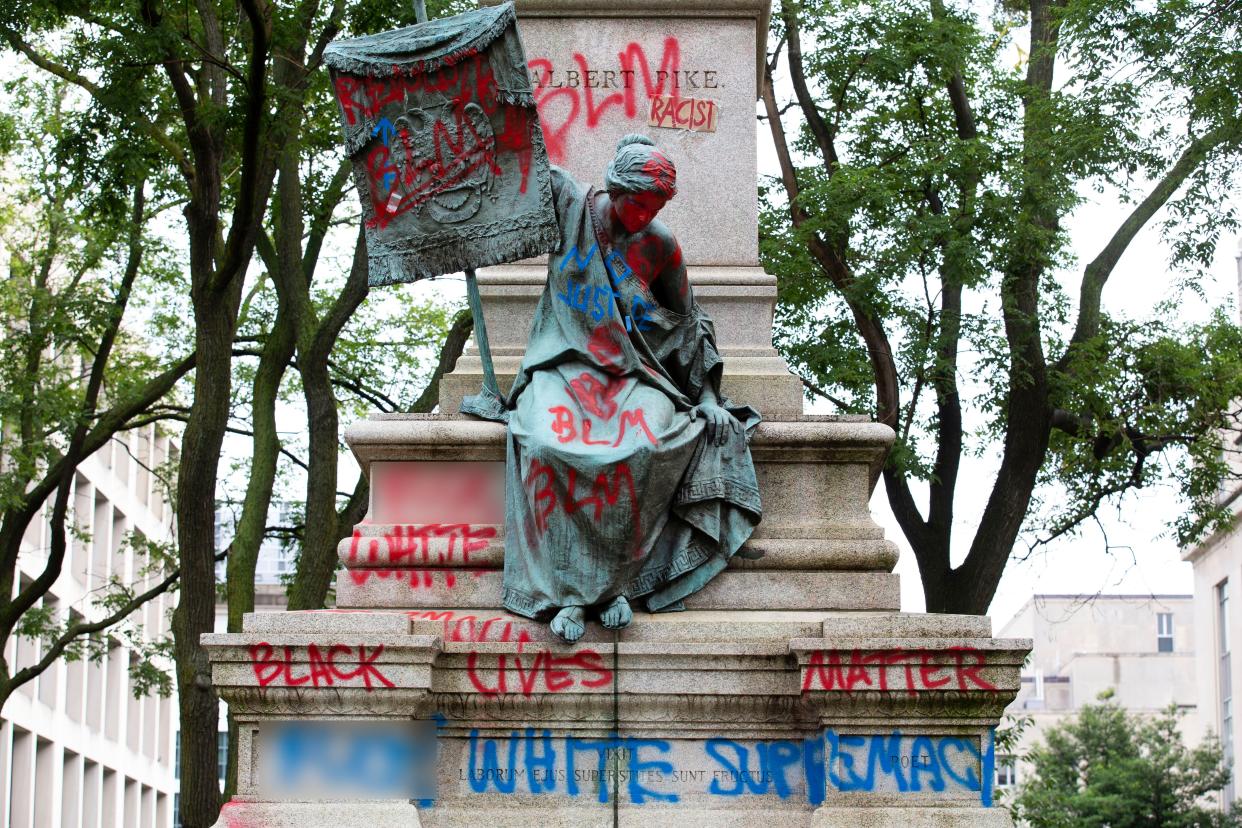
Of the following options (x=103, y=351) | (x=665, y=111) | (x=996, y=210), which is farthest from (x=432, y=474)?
(x=103, y=351)

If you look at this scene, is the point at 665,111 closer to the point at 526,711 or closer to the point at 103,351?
the point at 526,711

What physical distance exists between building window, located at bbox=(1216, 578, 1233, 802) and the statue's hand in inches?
1767

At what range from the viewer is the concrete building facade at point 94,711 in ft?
124

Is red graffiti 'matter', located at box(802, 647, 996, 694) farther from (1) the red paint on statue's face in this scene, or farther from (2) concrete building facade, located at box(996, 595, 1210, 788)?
(2) concrete building facade, located at box(996, 595, 1210, 788)

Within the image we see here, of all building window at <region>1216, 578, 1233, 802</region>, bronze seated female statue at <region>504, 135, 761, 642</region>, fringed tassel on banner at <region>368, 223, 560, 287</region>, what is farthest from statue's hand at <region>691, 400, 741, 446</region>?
building window at <region>1216, 578, 1233, 802</region>

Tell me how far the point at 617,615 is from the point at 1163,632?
291 ft

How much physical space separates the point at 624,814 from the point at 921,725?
4.17ft

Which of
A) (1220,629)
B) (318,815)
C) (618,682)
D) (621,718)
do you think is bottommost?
(318,815)

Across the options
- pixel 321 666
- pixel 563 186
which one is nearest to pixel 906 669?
pixel 321 666

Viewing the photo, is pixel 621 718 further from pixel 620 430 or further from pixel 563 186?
pixel 563 186

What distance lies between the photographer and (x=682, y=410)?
8.59 metres

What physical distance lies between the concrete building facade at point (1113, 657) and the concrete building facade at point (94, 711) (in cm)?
3957

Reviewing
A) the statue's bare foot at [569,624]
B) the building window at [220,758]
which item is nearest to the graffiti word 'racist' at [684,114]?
the statue's bare foot at [569,624]

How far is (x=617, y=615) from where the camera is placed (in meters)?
8.08
